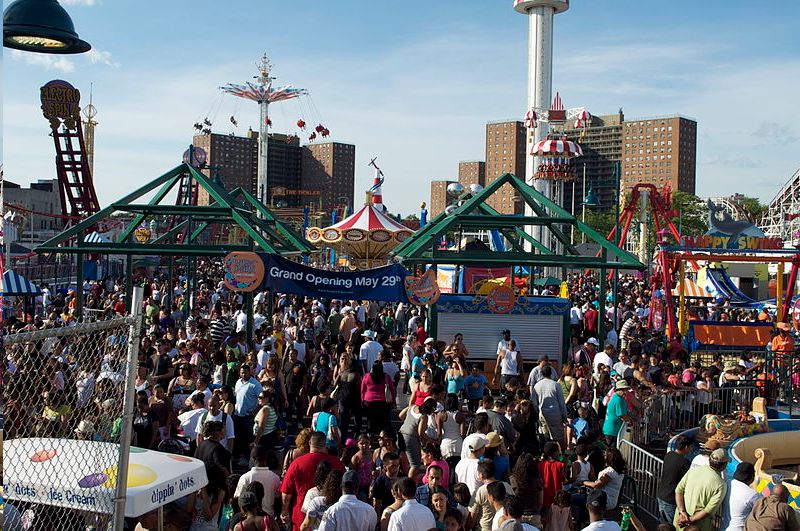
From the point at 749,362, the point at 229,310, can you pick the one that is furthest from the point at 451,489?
the point at 229,310

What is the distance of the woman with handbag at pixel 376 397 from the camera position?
11.7 meters

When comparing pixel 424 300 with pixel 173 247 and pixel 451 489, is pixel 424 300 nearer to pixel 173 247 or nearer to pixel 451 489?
pixel 173 247

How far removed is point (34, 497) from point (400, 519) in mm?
2517

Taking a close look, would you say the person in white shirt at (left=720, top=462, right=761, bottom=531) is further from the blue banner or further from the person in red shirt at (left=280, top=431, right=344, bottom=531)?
the blue banner

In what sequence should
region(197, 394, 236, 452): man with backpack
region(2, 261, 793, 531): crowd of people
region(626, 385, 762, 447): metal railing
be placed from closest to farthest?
region(2, 261, 793, 531): crowd of people < region(197, 394, 236, 452): man with backpack < region(626, 385, 762, 447): metal railing

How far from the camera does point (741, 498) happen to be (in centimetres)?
743

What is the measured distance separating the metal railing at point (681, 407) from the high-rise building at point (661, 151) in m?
173

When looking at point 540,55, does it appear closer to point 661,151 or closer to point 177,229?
point 177,229

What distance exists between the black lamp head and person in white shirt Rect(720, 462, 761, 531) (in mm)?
6266

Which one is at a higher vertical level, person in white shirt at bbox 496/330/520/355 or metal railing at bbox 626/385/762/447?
person in white shirt at bbox 496/330/520/355

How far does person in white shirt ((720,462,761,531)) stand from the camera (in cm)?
741

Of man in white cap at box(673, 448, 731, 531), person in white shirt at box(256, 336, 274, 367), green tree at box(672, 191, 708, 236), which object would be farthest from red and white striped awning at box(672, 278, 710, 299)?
green tree at box(672, 191, 708, 236)

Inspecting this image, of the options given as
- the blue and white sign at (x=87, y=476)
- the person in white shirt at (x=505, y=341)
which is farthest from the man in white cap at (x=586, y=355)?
the blue and white sign at (x=87, y=476)

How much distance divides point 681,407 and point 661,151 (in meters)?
180
